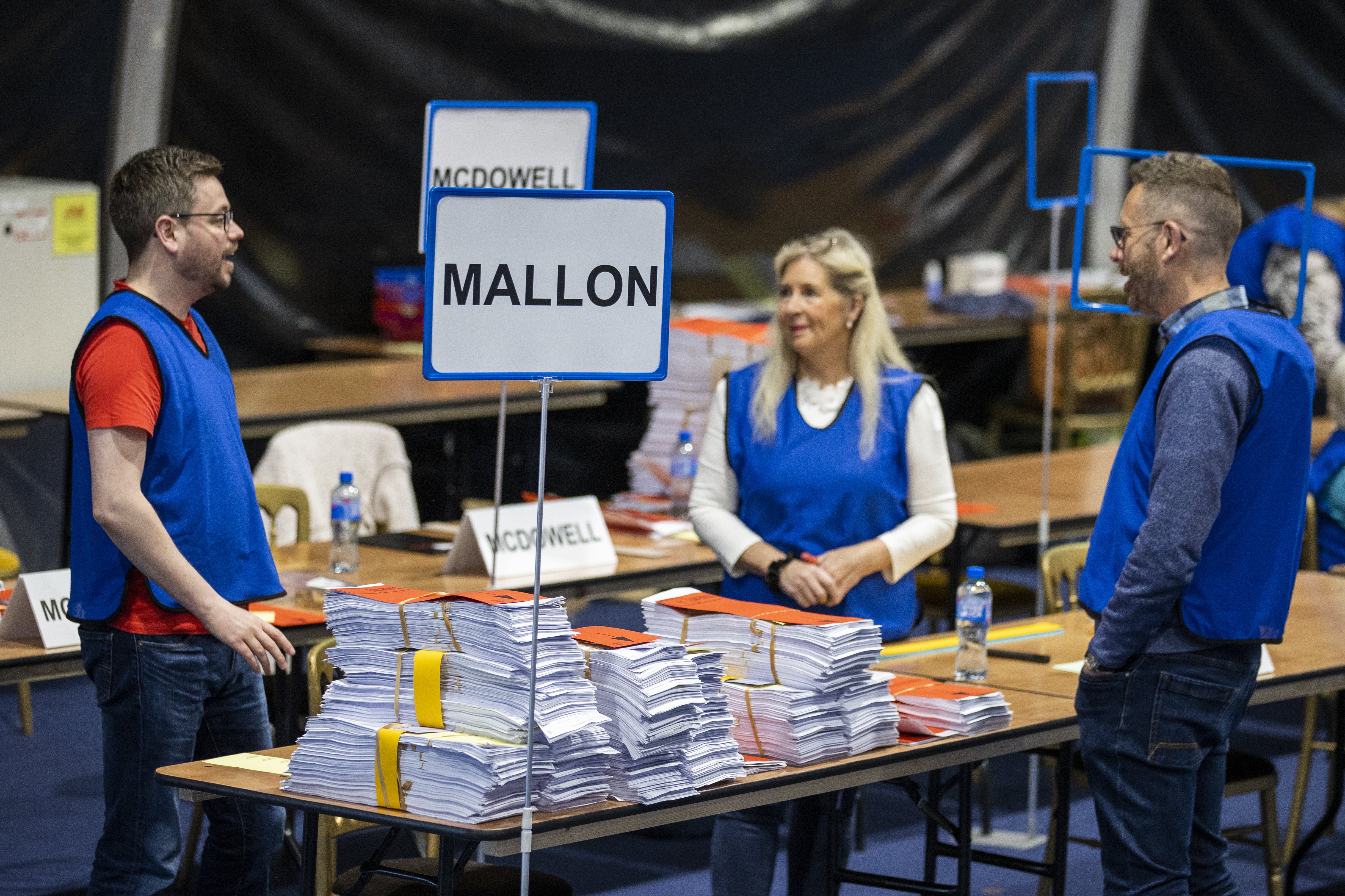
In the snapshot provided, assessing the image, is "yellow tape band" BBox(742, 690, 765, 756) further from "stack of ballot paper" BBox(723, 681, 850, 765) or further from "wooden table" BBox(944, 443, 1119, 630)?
"wooden table" BBox(944, 443, 1119, 630)

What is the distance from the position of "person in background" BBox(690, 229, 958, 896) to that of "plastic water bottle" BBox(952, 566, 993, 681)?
168mm

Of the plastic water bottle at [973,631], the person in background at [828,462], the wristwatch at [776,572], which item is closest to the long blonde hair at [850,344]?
the person in background at [828,462]

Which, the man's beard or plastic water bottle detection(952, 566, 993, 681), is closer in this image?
the man's beard

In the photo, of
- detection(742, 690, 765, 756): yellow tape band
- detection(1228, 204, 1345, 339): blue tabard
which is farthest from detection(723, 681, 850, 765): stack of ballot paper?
detection(1228, 204, 1345, 339): blue tabard

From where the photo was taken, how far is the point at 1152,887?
2996 millimetres

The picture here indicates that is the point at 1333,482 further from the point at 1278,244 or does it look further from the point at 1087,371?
the point at 1087,371

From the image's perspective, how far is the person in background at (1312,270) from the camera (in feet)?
21.3

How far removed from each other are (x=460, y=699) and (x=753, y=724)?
1.84 ft

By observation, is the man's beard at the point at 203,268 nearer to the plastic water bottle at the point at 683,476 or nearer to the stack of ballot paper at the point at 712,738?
the stack of ballot paper at the point at 712,738

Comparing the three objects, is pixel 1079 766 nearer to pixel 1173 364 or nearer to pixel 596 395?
pixel 1173 364

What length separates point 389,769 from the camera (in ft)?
8.74

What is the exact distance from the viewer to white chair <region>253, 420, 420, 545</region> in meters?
5.36

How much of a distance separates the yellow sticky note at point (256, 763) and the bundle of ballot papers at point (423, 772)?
0.45 feet

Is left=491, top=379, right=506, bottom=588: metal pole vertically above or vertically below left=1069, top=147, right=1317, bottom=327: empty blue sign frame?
below
